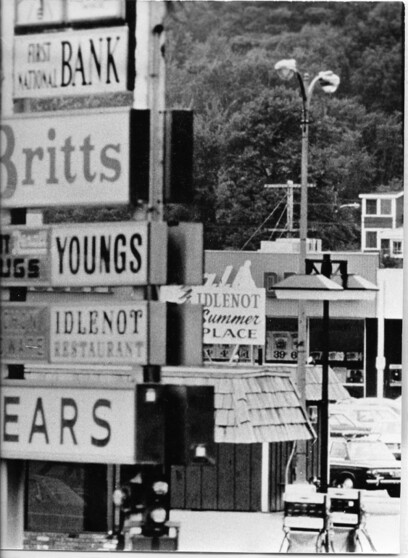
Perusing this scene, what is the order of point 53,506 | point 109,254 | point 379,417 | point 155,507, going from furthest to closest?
point 379,417 → point 53,506 → point 155,507 → point 109,254

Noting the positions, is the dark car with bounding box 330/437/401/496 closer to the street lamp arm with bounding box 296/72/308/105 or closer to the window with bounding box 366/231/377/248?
the window with bounding box 366/231/377/248

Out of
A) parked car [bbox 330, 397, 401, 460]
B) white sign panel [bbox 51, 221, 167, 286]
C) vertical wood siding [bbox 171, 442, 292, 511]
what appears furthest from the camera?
parked car [bbox 330, 397, 401, 460]

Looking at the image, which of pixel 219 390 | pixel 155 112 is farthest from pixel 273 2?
pixel 219 390

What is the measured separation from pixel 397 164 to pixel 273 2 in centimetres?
108

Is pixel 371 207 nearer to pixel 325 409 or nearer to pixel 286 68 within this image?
pixel 286 68

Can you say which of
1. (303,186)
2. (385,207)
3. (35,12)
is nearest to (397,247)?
(385,207)

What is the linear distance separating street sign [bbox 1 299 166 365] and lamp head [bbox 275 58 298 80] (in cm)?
140

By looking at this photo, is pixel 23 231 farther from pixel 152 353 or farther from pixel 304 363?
pixel 304 363

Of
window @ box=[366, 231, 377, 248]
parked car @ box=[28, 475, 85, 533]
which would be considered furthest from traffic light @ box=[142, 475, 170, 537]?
window @ box=[366, 231, 377, 248]

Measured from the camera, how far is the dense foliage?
22.5 feet

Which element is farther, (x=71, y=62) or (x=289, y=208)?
(x=289, y=208)

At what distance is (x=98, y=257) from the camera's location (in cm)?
664

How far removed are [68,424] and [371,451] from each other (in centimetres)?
161

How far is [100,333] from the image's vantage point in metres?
6.63
